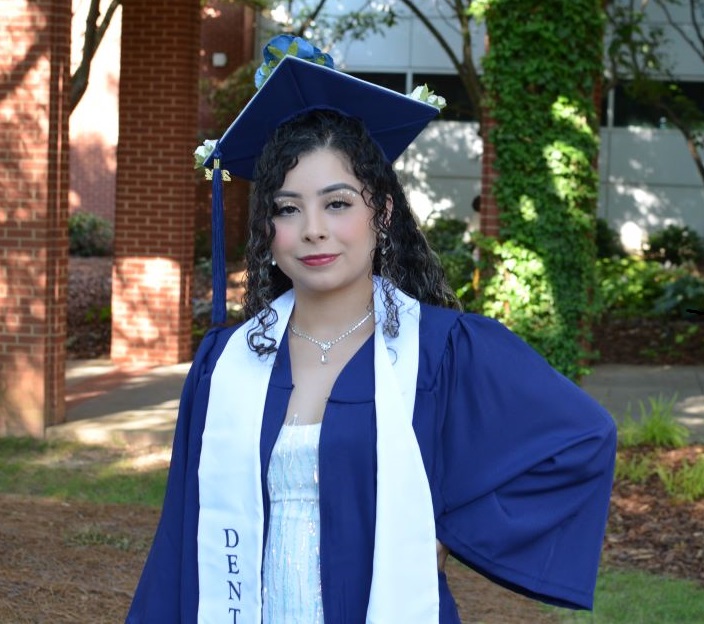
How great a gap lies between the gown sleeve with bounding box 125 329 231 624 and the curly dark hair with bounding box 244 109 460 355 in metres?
0.21

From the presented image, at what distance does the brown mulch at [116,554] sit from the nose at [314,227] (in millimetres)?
3277

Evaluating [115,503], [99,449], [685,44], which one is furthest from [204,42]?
[115,503]

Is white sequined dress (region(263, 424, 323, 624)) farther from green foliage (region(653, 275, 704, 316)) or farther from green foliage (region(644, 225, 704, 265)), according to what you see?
green foliage (region(644, 225, 704, 265))

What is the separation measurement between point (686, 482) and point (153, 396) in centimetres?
440

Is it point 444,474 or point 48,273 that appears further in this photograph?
point 48,273

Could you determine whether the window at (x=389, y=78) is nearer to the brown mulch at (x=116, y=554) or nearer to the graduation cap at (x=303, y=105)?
the brown mulch at (x=116, y=554)

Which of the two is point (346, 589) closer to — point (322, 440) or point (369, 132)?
point (322, 440)

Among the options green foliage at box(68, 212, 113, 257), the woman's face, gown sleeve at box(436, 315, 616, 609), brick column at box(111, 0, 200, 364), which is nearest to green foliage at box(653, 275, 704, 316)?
brick column at box(111, 0, 200, 364)

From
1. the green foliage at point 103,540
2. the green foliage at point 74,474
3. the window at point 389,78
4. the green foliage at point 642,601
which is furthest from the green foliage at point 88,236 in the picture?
the green foliage at point 642,601

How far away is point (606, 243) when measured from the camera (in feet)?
68.3

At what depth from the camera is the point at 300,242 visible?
289cm

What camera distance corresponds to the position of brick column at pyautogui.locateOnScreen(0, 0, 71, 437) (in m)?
8.88

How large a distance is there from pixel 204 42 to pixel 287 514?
20.0 meters

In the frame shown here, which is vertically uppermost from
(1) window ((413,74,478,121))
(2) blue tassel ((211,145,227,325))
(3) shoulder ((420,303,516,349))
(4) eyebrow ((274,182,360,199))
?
(1) window ((413,74,478,121))
